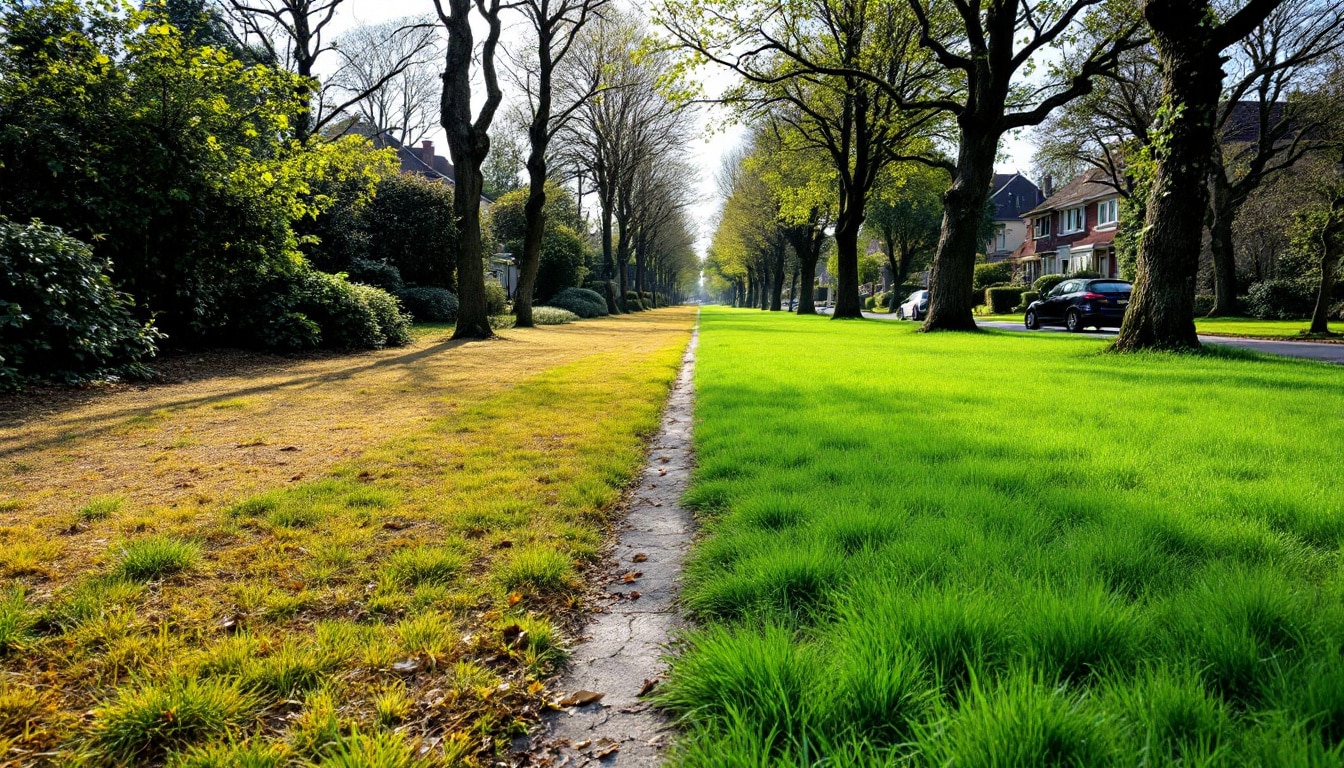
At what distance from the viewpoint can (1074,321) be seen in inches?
770

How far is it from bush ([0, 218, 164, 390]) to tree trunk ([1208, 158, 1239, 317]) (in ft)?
104

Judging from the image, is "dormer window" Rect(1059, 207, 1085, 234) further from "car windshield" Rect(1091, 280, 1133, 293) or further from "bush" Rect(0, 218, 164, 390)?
"bush" Rect(0, 218, 164, 390)

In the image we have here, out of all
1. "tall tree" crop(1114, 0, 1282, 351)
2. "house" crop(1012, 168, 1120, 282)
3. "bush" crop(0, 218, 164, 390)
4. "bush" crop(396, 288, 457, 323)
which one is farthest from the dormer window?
"bush" crop(0, 218, 164, 390)

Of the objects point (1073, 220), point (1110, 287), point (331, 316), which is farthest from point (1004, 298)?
point (331, 316)

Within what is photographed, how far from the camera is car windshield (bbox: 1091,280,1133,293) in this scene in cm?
1867

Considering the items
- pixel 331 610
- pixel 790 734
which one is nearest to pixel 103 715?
pixel 331 610

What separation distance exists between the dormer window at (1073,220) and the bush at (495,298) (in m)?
39.9

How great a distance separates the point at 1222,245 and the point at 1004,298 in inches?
432

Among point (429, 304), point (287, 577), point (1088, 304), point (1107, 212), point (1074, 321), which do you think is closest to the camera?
point (287, 577)

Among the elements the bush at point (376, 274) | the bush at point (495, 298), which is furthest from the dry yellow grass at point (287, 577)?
the bush at point (495, 298)

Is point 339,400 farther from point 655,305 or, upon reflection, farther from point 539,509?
point 655,305

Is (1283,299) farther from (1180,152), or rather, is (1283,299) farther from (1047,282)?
(1180,152)

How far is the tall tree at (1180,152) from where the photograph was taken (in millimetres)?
8844

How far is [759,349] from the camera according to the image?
40.9ft
